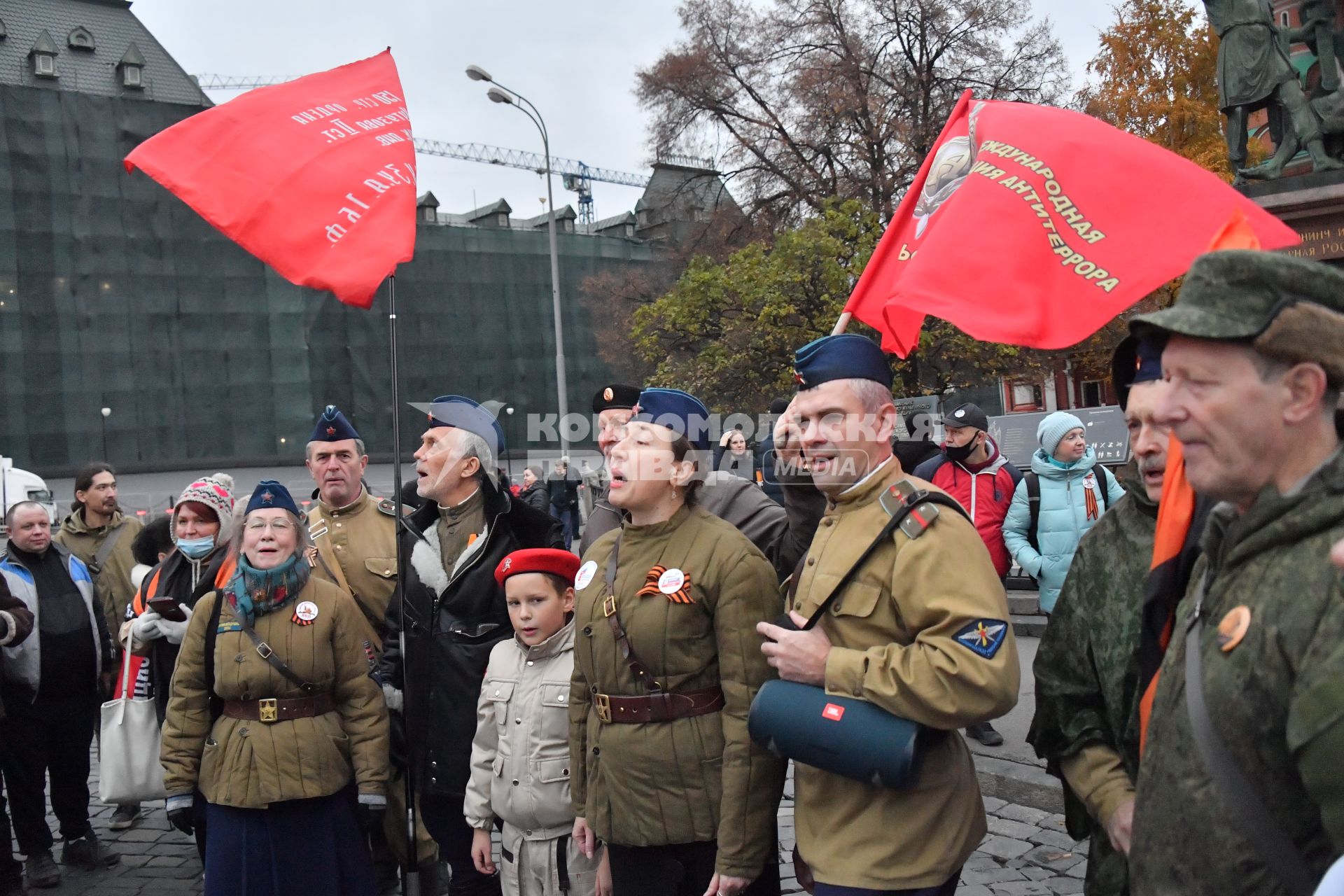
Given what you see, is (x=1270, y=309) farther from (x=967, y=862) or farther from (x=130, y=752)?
(x=130, y=752)

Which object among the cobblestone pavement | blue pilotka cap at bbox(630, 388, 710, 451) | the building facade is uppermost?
the building facade

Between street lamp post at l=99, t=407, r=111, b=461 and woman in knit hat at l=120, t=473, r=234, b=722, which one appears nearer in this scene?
woman in knit hat at l=120, t=473, r=234, b=722

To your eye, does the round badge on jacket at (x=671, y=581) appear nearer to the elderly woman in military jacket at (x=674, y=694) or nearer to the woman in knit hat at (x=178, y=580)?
the elderly woman in military jacket at (x=674, y=694)

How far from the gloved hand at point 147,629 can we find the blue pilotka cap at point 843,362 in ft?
11.5

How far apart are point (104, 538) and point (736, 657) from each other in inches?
210

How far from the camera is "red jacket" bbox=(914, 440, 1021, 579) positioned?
22.0 feet

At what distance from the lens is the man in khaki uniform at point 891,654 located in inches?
98.1

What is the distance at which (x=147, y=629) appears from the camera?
5.07m

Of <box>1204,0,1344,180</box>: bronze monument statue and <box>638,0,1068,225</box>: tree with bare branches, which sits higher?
<box>638,0,1068,225</box>: tree with bare branches

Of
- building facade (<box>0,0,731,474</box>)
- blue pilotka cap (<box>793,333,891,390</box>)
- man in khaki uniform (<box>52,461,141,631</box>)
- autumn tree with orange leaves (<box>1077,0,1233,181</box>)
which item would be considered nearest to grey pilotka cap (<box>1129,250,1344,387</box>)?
blue pilotka cap (<box>793,333,891,390</box>)

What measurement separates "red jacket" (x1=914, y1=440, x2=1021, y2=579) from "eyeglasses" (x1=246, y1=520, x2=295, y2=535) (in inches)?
153

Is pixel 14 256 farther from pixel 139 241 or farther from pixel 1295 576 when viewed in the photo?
pixel 1295 576

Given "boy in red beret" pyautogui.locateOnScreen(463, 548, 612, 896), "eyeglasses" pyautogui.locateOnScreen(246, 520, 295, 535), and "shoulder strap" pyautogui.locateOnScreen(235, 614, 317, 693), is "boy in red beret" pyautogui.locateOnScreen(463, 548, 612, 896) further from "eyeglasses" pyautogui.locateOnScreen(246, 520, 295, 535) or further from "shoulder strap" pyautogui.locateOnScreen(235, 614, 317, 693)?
"eyeglasses" pyautogui.locateOnScreen(246, 520, 295, 535)

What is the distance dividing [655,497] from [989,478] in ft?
12.8
